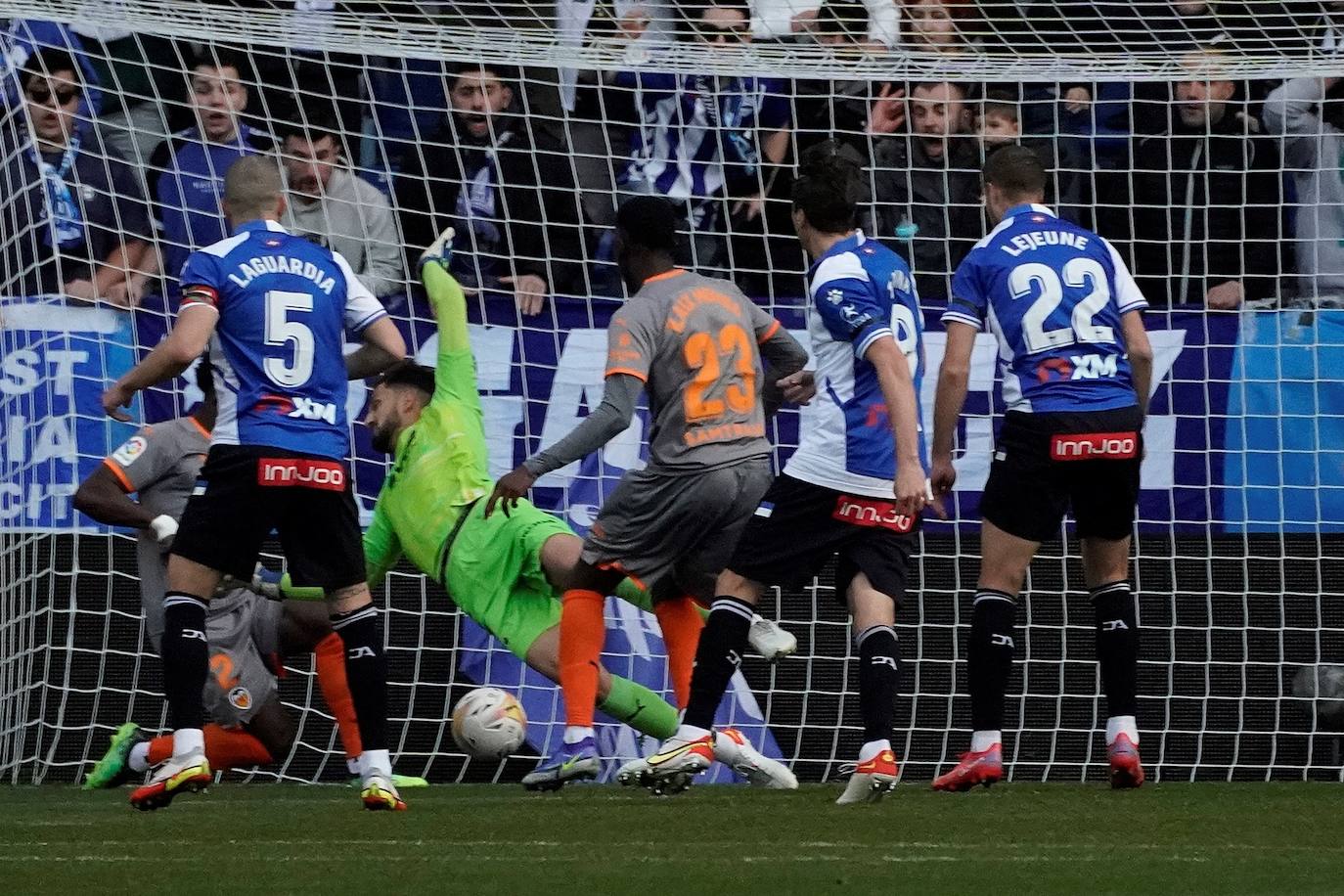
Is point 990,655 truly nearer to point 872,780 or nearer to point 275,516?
point 872,780

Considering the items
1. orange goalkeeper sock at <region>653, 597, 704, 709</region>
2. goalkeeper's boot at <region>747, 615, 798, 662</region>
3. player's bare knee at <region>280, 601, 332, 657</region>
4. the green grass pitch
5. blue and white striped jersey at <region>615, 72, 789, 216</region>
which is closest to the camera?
the green grass pitch

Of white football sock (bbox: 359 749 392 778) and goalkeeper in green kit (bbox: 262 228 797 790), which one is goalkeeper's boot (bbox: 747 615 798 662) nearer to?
goalkeeper in green kit (bbox: 262 228 797 790)

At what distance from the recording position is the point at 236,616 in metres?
7.74

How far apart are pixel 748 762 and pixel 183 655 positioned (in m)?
1.95

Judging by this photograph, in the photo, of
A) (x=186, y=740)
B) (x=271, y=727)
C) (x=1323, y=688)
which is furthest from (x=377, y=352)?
(x=1323, y=688)

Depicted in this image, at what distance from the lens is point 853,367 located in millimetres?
6336

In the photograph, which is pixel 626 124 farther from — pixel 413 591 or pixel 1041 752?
pixel 1041 752

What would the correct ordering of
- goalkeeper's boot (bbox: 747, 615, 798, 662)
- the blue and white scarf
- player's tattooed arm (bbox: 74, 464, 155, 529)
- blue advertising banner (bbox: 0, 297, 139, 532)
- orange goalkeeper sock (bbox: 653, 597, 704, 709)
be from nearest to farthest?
1. goalkeeper's boot (bbox: 747, 615, 798, 662)
2. orange goalkeeper sock (bbox: 653, 597, 704, 709)
3. player's tattooed arm (bbox: 74, 464, 155, 529)
4. blue advertising banner (bbox: 0, 297, 139, 532)
5. the blue and white scarf

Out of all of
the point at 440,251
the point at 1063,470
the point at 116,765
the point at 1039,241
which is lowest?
the point at 116,765

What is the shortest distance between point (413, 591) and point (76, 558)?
1.30 m

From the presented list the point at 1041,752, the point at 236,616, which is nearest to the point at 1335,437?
the point at 1041,752

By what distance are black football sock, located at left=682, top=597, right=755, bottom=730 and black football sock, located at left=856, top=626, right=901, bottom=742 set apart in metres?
0.36

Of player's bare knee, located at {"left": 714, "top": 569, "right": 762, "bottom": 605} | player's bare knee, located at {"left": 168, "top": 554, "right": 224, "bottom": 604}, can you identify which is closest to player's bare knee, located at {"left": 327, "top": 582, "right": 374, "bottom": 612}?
player's bare knee, located at {"left": 168, "top": 554, "right": 224, "bottom": 604}

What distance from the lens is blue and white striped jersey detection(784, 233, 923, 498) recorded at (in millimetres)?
6188
